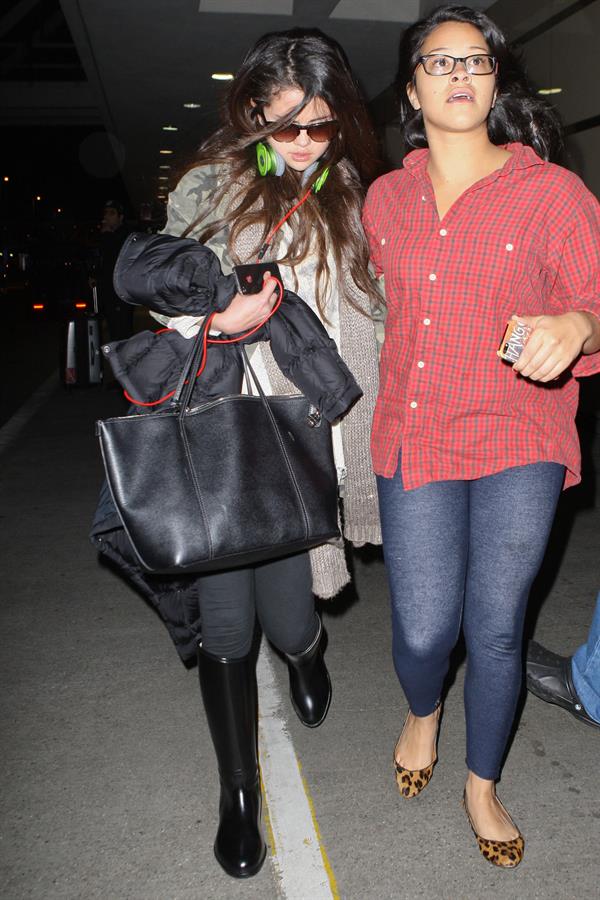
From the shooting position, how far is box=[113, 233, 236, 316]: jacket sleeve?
2.28 metres

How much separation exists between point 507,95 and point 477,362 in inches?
29.2

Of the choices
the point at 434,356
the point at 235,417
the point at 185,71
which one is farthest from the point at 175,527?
the point at 185,71

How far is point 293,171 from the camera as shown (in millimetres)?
2605

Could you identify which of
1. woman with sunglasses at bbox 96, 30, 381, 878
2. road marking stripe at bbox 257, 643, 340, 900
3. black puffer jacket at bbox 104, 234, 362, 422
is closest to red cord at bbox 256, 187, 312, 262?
woman with sunglasses at bbox 96, 30, 381, 878

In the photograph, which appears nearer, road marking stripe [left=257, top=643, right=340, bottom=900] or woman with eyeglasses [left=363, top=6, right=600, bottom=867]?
woman with eyeglasses [left=363, top=6, right=600, bottom=867]

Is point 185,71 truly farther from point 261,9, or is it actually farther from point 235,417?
point 235,417

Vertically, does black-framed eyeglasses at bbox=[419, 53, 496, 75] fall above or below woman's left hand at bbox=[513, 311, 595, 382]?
above

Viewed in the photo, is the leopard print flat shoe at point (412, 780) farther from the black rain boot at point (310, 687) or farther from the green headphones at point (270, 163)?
the green headphones at point (270, 163)

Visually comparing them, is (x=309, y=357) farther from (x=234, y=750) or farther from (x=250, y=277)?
(x=234, y=750)

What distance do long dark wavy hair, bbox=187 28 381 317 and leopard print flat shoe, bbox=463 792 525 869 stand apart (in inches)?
59.7

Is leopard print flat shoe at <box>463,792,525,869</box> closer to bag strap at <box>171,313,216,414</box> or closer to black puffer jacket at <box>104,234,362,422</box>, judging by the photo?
black puffer jacket at <box>104,234,362,422</box>

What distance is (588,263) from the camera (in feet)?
7.09

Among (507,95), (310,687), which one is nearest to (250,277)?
(507,95)

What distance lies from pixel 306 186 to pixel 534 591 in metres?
2.65
